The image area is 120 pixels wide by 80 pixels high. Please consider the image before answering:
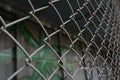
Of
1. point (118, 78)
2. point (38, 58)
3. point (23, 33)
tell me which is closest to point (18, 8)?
point (23, 33)

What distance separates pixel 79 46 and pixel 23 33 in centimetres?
49

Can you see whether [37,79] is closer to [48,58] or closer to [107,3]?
[48,58]

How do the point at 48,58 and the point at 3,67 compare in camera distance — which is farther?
the point at 48,58

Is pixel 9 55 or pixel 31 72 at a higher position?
pixel 9 55

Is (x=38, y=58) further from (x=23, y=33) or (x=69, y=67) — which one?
(x=69, y=67)

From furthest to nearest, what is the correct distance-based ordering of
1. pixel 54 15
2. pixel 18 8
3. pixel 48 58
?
pixel 54 15, pixel 48 58, pixel 18 8

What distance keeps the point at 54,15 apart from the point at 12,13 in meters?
0.66

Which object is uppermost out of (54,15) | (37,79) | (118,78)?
(54,15)

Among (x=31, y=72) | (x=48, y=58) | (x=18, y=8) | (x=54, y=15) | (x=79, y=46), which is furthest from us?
(x=54, y=15)

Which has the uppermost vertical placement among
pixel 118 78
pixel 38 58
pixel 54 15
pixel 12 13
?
pixel 12 13

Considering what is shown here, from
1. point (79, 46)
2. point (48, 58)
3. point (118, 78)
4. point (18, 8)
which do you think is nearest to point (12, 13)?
point (18, 8)

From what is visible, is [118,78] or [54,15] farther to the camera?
[54,15]

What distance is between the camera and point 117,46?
149 centimetres

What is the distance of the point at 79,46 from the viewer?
1.58m
